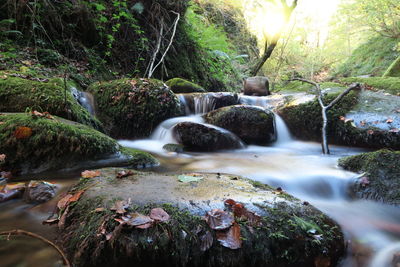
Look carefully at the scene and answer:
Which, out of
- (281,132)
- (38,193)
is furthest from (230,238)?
(281,132)

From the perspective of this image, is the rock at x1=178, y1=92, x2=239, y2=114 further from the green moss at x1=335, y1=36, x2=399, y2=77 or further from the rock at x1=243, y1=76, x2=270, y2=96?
the green moss at x1=335, y1=36, x2=399, y2=77

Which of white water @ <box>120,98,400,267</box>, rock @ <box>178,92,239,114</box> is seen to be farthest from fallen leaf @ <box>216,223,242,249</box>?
rock @ <box>178,92,239,114</box>

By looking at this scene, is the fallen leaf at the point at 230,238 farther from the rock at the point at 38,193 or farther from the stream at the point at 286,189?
the rock at the point at 38,193

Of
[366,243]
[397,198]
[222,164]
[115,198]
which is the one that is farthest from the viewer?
[222,164]

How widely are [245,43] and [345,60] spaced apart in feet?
24.2

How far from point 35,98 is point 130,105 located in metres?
1.72

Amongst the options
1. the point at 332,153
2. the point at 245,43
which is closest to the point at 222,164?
the point at 332,153

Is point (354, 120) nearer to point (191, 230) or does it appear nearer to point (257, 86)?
point (257, 86)

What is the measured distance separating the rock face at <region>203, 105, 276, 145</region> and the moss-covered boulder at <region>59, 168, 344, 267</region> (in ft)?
11.6

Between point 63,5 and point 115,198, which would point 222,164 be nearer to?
point 115,198

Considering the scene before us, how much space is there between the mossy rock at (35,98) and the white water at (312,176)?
1360 millimetres

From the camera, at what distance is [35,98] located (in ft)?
12.1

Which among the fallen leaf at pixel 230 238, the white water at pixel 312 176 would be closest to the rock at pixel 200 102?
the white water at pixel 312 176

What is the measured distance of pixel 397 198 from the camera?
2.39 metres
